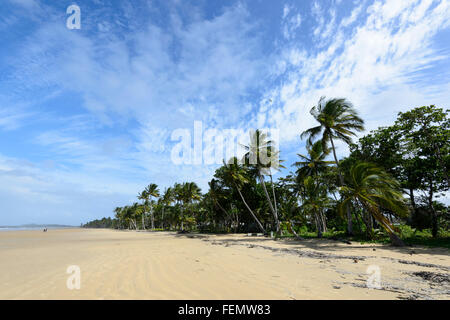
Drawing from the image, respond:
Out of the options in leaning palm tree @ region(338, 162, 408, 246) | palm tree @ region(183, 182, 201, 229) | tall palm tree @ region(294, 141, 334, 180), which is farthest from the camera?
palm tree @ region(183, 182, 201, 229)

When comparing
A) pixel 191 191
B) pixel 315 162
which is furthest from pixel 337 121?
pixel 191 191

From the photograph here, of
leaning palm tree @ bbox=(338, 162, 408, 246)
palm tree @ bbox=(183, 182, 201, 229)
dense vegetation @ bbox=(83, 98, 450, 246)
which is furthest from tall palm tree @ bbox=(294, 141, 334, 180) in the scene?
palm tree @ bbox=(183, 182, 201, 229)

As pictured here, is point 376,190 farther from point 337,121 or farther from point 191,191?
point 191,191

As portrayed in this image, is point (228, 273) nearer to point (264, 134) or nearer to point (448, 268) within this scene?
point (448, 268)

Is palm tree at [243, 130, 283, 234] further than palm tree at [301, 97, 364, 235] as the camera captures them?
Yes

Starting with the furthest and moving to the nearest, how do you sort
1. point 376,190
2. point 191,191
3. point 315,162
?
point 191,191 → point 315,162 → point 376,190

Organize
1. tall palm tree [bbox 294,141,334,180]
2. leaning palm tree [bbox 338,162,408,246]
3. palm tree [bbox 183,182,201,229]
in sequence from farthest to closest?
palm tree [bbox 183,182,201,229], tall palm tree [bbox 294,141,334,180], leaning palm tree [bbox 338,162,408,246]

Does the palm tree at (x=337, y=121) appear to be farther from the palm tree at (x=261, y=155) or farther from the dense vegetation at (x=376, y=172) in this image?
the palm tree at (x=261, y=155)

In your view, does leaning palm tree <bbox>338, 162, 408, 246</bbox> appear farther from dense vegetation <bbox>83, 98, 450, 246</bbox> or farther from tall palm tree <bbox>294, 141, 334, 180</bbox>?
tall palm tree <bbox>294, 141, 334, 180</bbox>

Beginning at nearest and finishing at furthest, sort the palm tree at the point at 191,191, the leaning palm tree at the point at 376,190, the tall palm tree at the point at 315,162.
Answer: the leaning palm tree at the point at 376,190
the tall palm tree at the point at 315,162
the palm tree at the point at 191,191

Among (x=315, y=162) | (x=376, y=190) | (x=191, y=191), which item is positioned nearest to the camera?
(x=376, y=190)

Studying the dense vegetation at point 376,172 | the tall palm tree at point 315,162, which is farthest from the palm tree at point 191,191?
the tall palm tree at point 315,162

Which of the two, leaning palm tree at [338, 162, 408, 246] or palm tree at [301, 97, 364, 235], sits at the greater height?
palm tree at [301, 97, 364, 235]
